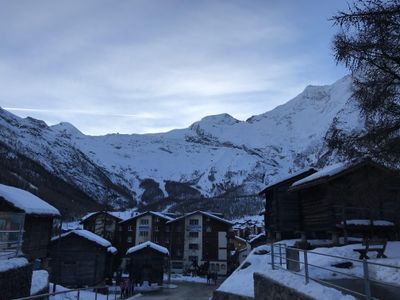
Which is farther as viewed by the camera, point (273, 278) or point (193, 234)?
point (193, 234)

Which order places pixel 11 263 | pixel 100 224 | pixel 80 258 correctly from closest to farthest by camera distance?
pixel 11 263, pixel 80 258, pixel 100 224

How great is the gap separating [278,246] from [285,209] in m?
15.6

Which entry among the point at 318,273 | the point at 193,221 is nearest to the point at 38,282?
the point at 318,273

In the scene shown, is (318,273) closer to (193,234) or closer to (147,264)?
(147,264)

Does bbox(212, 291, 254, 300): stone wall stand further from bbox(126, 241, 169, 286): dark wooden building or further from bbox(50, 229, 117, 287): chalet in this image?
bbox(126, 241, 169, 286): dark wooden building

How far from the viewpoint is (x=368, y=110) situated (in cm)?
1274

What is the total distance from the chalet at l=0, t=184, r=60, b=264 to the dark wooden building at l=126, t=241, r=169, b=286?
53.7 ft

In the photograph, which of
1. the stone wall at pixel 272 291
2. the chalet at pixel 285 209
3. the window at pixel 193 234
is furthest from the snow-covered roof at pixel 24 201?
the window at pixel 193 234

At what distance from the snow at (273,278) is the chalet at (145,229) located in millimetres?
49984

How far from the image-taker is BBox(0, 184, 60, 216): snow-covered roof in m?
27.7

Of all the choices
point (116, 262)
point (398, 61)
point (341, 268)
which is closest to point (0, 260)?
point (341, 268)

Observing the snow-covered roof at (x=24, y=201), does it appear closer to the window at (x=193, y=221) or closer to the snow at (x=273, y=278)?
the snow at (x=273, y=278)

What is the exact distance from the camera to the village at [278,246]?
13746 millimetres

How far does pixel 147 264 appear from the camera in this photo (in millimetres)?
51062
